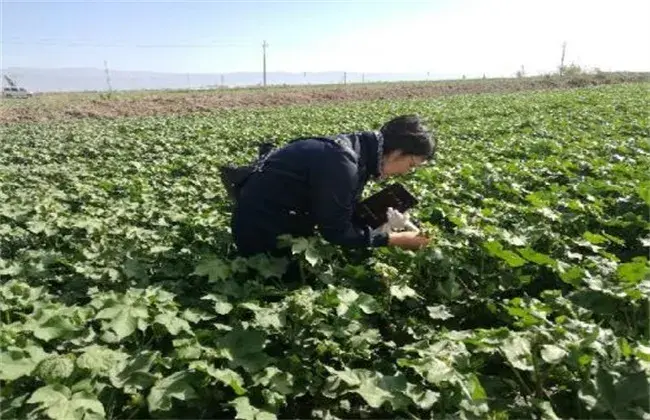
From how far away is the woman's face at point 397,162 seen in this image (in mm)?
3389

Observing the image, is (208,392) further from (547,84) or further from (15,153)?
(547,84)

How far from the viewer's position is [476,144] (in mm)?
9109

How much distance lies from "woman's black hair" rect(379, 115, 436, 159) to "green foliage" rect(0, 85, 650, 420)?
0.60 m

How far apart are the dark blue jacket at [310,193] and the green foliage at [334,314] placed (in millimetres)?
194

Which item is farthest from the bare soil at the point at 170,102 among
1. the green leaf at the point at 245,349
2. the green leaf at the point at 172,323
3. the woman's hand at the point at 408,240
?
the green leaf at the point at 245,349

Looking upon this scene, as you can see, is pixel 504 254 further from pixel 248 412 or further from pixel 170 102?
pixel 170 102

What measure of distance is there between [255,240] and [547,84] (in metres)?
42.5

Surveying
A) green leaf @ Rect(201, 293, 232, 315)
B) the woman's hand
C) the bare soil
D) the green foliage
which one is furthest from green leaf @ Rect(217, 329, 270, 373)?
the bare soil

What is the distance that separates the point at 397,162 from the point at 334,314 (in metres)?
1.17

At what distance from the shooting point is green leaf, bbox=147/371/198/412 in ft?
6.86

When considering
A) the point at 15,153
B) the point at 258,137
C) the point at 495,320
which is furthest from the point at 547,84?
the point at 495,320

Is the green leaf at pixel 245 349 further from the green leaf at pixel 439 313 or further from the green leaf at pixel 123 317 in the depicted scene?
the green leaf at pixel 439 313

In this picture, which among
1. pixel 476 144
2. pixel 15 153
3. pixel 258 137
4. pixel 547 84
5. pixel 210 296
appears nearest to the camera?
pixel 210 296

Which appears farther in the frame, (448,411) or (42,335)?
(42,335)
